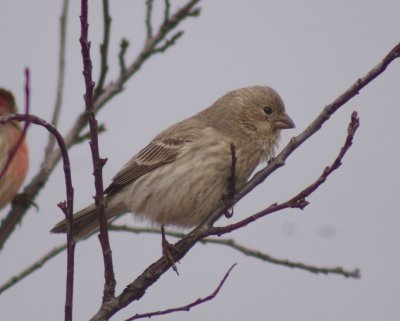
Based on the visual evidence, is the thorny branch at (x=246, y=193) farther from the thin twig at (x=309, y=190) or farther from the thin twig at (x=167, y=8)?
the thin twig at (x=167, y=8)

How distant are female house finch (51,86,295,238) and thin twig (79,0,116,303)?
1993 millimetres

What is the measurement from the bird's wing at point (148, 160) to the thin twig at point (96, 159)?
268 centimetres

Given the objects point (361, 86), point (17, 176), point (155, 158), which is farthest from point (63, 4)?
point (361, 86)

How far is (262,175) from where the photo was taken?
14.8 feet

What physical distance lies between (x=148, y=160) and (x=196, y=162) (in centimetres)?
75

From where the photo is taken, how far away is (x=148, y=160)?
22.5ft

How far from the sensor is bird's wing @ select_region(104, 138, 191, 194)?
676cm

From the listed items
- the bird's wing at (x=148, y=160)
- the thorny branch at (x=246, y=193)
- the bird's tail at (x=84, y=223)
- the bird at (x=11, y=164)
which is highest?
the bird at (x=11, y=164)

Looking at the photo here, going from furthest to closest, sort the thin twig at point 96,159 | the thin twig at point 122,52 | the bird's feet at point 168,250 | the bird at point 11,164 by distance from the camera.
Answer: the bird at point 11,164
the thin twig at point 122,52
the bird's feet at point 168,250
the thin twig at point 96,159

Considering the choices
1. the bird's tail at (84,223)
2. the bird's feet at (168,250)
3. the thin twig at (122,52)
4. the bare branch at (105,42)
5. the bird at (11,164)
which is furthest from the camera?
the bird at (11,164)

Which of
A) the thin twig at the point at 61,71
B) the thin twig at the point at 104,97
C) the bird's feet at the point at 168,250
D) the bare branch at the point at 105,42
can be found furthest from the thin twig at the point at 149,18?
the bird's feet at the point at 168,250

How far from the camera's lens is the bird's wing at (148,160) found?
6.76 meters

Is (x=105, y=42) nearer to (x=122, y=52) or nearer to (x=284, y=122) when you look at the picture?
(x=122, y=52)

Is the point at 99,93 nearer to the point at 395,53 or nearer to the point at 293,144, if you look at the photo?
the point at 293,144
